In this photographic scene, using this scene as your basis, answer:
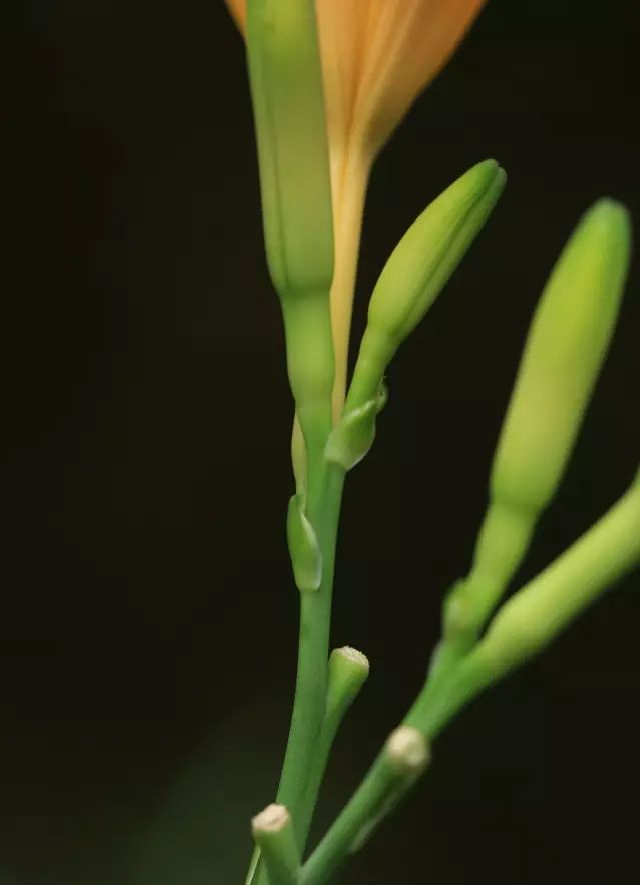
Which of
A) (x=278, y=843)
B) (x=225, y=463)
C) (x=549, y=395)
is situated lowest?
(x=225, y=463)

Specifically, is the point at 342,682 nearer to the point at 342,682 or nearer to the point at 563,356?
the point at 342,682

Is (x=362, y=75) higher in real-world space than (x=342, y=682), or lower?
higher

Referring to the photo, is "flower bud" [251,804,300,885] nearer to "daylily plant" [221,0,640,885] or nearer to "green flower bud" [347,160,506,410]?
"daylily plant" [221,0,640,885]

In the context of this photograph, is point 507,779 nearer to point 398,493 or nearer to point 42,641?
point 398,493

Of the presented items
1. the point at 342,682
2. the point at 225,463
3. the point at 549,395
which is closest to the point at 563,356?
the point at 549,395

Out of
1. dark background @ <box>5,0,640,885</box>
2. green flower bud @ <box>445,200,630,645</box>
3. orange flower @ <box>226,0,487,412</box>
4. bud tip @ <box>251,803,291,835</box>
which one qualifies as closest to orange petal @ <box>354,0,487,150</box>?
orange flower @ <box>226,0,487,412</box>

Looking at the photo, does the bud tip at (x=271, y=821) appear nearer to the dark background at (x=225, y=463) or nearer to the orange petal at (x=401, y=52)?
the orange petal at (x=401, y=52)

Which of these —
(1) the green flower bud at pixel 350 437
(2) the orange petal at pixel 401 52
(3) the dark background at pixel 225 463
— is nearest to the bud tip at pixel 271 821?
(1) the green flower bud at pixel 350 437
